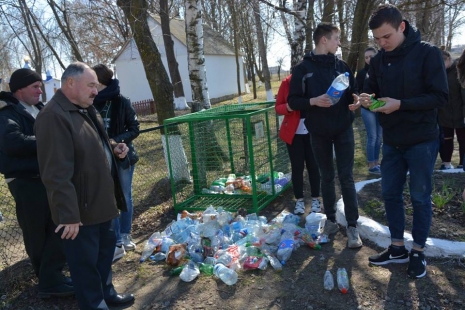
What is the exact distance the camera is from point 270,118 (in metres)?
5.62

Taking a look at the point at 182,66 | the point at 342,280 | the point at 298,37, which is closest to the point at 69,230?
the point at 342,280

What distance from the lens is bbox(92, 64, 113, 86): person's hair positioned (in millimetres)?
3818

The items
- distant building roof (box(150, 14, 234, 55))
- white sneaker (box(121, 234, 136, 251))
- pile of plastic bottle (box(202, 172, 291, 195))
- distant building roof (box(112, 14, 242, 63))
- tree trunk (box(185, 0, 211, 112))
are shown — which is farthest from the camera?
distant building roof (box(150, 14, 234, 55))

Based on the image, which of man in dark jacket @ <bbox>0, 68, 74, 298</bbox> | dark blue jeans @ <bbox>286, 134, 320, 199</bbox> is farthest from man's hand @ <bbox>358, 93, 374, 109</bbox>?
man in dark jacket @ <bbox>0, 68, 74, 298</bbox>

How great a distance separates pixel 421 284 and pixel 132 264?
2.54 meters

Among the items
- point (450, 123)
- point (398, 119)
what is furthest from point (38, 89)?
point (450, 123)

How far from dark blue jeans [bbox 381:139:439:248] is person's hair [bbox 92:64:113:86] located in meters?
2.52

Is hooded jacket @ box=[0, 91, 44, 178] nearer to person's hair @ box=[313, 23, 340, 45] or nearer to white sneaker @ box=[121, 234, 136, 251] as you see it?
white sneaker @ box=[121, 234, 136, 251]

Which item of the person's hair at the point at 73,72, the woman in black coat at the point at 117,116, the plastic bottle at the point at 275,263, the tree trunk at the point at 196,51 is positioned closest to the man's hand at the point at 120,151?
the woman in black coat at the point at 117,116

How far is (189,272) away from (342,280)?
1.26 meters

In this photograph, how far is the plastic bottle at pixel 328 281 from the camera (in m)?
3.17

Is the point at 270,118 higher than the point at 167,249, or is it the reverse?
the point at 270,118

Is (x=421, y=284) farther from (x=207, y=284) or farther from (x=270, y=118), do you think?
(x=270, y=118)

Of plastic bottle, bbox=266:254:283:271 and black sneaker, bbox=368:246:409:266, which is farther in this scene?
plastic bottle, bbox=266:254:283:271
